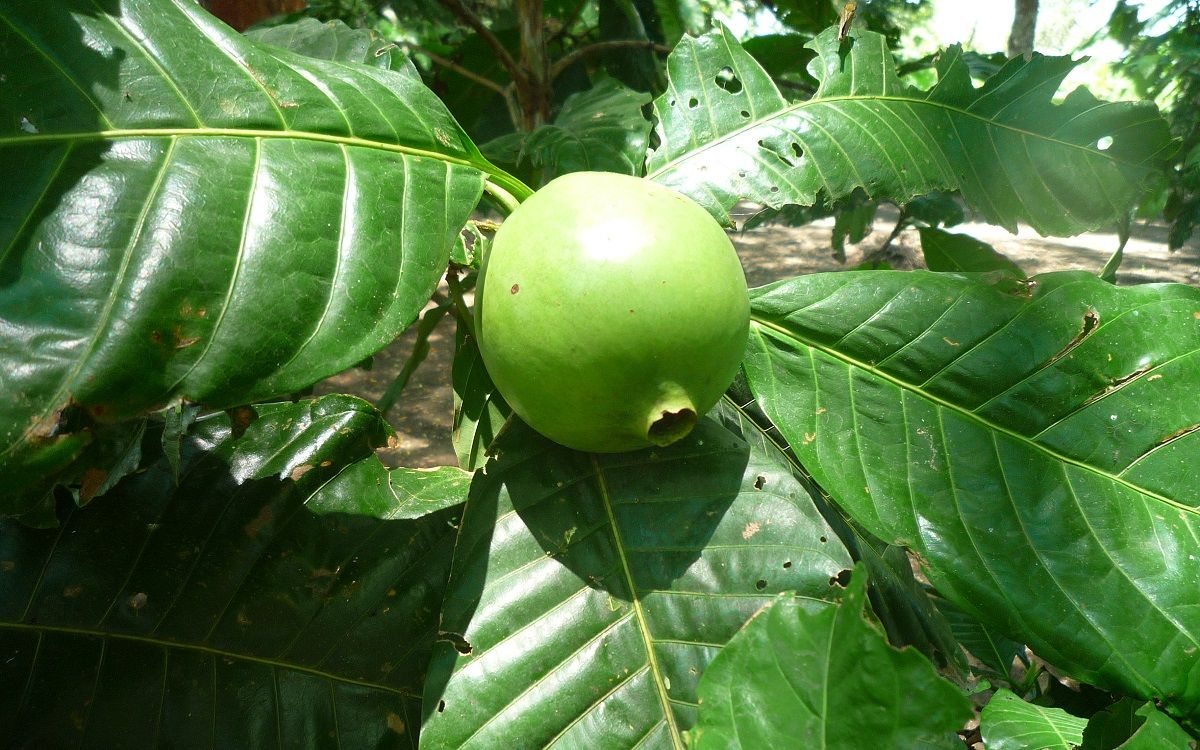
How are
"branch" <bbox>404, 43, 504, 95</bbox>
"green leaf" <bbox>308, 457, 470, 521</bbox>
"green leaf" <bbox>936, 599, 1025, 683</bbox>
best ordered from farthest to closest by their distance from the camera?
"branch" <bbox>404, 43, 504, 95</bbox>
"green leaf" <bbox>936, 599, 1025, 683</bbox>
"green leaf" <bbox>308, 457, 470, 521</bbox>

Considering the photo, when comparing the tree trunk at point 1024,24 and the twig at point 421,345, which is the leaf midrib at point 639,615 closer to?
the twig at point 421,345

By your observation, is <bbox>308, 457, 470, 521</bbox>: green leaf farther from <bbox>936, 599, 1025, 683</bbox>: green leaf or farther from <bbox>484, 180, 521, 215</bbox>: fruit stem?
<bbox>936, 599, 1025, 683</bbox>: green leaf

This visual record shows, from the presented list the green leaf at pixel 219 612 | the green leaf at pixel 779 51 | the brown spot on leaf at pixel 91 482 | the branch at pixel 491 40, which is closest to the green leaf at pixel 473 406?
the green leaf at pixel 219 612

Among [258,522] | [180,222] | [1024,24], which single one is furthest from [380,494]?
[1024,24]

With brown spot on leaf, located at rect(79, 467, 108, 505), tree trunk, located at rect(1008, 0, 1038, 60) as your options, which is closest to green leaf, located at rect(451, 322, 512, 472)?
brown spot on leaf, located at rect(79, 467, 108, 505)

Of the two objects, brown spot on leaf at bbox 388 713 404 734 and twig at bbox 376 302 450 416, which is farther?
twig at bbox 376 302 450 416

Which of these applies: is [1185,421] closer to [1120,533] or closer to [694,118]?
[1120,533]

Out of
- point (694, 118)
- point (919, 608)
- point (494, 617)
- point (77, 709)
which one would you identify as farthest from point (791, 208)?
point (77, 709)

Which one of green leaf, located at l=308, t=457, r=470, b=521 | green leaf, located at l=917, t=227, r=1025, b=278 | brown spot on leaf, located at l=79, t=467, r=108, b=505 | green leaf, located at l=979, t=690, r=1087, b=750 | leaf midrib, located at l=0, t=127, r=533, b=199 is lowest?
green leaf, located at l=308, t=457, r=470, b=521
